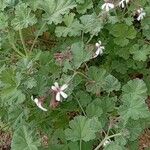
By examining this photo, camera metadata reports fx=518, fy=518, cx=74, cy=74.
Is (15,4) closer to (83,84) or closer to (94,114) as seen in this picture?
(83,84)

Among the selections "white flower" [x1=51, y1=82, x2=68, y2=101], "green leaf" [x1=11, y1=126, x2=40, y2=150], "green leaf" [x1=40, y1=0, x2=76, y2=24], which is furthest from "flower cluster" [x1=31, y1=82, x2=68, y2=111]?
"green leaf" [x1=40, y1=0, x2=76, y2=24]

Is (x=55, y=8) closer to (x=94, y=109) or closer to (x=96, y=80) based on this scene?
(x=96, y=80)

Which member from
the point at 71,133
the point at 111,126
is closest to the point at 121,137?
the point at 111,126

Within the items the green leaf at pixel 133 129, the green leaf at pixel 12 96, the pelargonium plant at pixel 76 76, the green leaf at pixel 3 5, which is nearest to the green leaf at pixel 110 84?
the pelargonium plant at pixel 76 76

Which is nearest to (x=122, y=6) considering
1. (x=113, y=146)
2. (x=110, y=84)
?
(x=110, y=84)

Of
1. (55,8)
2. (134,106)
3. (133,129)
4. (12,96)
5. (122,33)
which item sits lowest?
Answer: (133,129)

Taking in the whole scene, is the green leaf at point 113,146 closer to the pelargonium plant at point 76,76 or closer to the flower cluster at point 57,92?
the pelargonium plant at point 76,76

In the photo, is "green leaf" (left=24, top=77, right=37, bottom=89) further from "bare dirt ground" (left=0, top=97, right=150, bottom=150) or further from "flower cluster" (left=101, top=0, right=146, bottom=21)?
"bare dirt ground" (left=0, top=97, right=150, bottom=150)

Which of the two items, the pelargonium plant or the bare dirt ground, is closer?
the pelargonium plant
